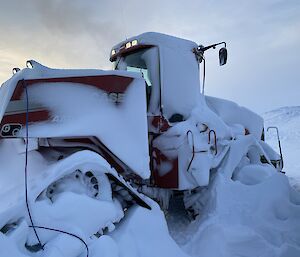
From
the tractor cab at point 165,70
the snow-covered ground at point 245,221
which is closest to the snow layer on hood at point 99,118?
the snow-covered ground at point 245,221

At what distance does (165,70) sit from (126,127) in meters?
1.63

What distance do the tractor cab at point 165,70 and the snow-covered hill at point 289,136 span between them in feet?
10.4

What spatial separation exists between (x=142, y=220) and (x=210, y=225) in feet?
3.39

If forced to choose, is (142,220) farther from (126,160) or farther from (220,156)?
(220,156)

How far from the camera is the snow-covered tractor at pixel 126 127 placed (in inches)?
115

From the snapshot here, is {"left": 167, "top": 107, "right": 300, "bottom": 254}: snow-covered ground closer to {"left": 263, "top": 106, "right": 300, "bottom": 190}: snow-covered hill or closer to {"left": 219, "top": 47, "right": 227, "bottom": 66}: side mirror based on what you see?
{"left": 219, "top": 47, "right": 227, "bottom": 66}: side mirror

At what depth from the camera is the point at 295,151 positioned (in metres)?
13.2

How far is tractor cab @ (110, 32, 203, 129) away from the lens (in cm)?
469

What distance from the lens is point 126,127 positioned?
3.36m

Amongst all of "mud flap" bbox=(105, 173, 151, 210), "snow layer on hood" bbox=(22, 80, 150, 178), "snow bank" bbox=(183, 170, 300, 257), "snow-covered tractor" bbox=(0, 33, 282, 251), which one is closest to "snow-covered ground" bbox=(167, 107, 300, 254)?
"snow bank" bbox=(183, 170, 300, 257)

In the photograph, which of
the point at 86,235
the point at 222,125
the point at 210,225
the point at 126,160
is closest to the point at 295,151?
the point at 222,125

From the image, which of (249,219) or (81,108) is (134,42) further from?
(249,219)

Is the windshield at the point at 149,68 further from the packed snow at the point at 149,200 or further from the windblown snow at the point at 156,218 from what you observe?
the windblown snow at the point at 156,218

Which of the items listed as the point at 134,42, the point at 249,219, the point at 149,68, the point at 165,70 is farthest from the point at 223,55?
the point at 249,219
